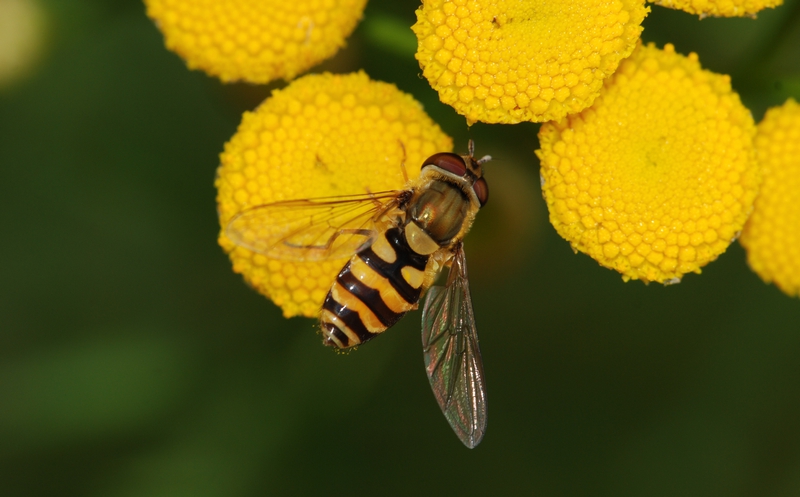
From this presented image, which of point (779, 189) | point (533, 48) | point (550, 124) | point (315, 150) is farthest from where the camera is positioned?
point (779, 189)

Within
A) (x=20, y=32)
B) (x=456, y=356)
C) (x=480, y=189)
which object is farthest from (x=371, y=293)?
(x=20, y=32)

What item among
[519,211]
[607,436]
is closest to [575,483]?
[607,436]

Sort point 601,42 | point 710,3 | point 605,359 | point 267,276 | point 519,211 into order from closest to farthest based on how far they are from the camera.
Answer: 1. point 601,42
2. point 710,3
3. point 267,276
4. point 519,211
5. point 605,359

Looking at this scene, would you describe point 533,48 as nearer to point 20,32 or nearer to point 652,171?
point 652,171

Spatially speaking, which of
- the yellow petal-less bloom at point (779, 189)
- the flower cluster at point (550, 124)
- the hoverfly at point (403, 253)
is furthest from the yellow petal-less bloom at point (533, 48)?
the yellow petal-less bloom at point (779, 189)

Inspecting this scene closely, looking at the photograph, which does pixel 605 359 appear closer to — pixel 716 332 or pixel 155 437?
pixel 716 332
